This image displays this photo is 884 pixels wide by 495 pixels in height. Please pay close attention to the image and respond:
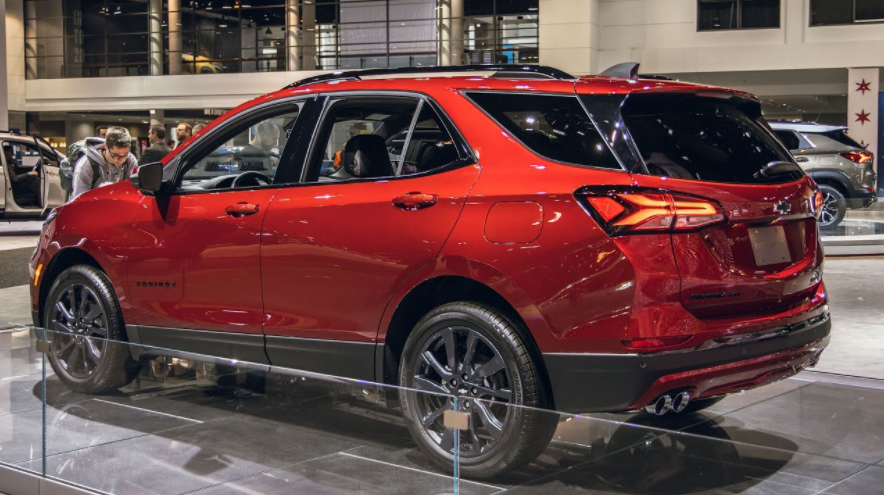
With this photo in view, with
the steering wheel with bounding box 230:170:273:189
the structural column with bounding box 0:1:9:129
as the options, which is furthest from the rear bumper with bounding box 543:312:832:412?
the structural column with bounding box 0:1:9:129

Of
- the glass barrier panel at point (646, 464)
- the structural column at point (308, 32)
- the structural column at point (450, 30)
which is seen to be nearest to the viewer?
the glass barrier panel at point (646, 464)

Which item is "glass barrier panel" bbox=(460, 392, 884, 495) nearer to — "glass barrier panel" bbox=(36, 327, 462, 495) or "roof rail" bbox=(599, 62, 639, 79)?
"glass barrier panel" bbox=(36, 327, 462, 495)

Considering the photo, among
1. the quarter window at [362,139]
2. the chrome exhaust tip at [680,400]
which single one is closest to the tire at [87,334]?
the quarter window at [362,139]

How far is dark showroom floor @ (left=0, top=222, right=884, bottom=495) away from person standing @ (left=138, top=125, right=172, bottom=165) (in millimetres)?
5610

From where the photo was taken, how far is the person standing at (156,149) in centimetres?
1034

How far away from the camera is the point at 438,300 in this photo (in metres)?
4.45

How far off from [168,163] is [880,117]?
2259 cm

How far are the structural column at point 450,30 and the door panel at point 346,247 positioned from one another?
2503cm

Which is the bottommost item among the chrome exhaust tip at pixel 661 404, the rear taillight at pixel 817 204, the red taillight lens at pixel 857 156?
the chrome exhaust tip at pixel 661 404

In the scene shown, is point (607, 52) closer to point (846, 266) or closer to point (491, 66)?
point (846, 266)

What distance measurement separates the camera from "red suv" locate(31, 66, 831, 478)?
384cm

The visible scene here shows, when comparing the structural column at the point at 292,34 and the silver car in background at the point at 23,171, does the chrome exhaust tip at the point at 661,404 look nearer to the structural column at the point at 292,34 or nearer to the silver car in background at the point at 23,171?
the silver car in background at the point at 23,171

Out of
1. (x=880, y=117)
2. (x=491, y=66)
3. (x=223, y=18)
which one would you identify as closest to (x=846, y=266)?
(x=491, y=66)

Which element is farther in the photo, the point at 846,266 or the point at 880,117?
the point at 880,117
